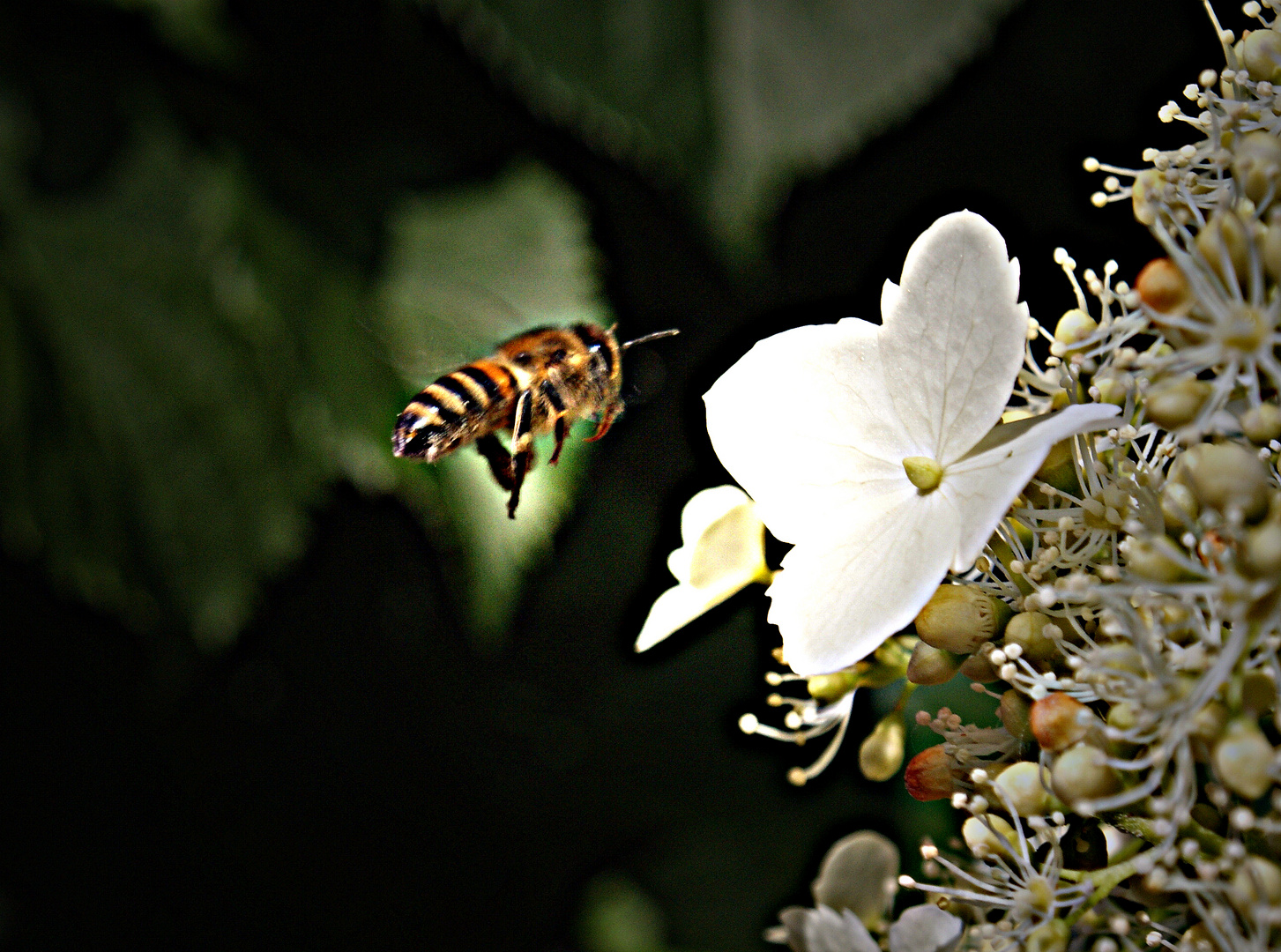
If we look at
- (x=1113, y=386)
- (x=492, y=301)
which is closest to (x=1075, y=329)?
(x=1113, y=386)

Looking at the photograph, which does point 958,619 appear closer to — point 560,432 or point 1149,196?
point 1149,196

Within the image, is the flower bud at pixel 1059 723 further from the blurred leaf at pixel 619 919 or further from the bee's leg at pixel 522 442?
the blurred leaf at pixel 619 919

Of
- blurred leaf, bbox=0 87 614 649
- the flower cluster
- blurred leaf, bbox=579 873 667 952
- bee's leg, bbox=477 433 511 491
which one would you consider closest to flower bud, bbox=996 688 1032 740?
the flower cluster

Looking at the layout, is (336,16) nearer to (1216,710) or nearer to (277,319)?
(277,319)

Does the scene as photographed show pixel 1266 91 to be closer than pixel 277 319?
Yes

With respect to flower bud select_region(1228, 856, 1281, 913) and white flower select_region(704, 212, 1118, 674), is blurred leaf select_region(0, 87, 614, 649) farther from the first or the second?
flower bud select_region(1228, 856, 1281, 913)

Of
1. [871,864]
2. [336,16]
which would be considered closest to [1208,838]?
[871,864]

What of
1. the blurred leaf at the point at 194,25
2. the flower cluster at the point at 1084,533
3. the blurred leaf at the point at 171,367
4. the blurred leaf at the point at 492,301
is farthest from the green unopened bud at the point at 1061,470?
the blurred leaf at the point at 194,25
